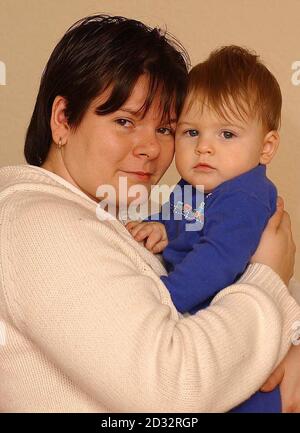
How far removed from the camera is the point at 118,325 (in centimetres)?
110

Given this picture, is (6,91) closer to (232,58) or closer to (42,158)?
(42,158)

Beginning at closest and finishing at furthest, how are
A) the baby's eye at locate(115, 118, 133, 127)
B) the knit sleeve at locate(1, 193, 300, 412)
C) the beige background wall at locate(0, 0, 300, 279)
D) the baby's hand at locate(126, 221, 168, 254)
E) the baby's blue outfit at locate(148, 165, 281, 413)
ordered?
the knit sleeve at locate(1, 193, 300, 412) → the baby's blue outfit at locate(148, 165, 281, 413) → the baby's eye at locate(115, 118, 133, 127) → the baby's hand at locate(126, 221, 168, 254) → the beige background wall at locate(0, 0, 300, 279)

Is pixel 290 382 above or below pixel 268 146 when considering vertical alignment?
below

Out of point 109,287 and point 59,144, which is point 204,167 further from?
point 109,287

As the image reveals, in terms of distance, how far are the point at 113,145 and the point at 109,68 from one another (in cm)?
15

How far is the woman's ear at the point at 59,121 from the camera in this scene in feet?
4.94

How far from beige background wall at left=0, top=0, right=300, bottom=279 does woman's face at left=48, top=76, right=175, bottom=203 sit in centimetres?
95

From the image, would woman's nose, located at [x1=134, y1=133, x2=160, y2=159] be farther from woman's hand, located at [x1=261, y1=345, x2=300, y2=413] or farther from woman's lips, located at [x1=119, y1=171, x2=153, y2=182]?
woman's hand, located at [x1=261, y1=345, x2=300, y2=413]

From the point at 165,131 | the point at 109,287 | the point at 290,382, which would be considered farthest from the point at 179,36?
the point at 109,287

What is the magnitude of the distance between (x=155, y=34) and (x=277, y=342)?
0.70 metres

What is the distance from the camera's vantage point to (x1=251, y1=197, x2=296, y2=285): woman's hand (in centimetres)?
137

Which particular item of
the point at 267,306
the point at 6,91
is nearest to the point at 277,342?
the point at 267,306

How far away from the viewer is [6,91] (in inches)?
95.0

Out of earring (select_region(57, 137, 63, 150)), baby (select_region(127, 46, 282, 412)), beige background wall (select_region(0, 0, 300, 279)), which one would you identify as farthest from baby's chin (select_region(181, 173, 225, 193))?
beige background wall (select_region(0, 0, 300, 279))
